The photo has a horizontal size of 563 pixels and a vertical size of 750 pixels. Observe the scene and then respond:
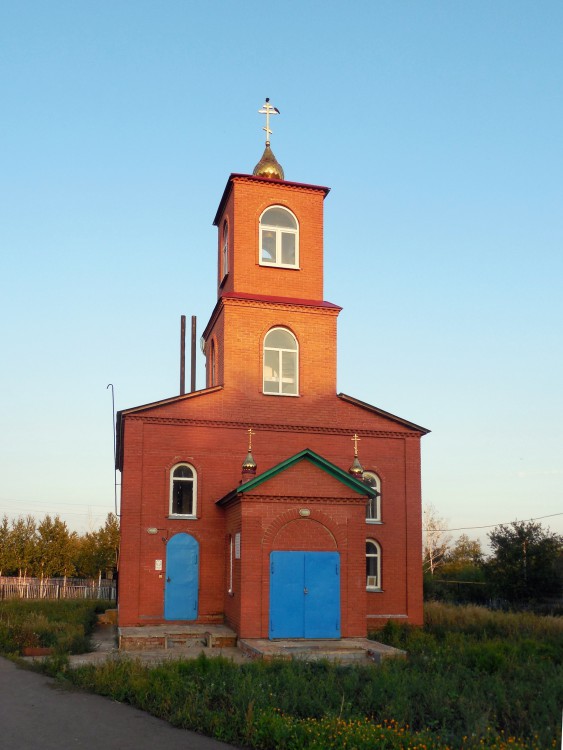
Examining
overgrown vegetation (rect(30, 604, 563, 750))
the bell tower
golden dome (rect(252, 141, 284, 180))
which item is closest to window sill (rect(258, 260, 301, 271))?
the bell tower

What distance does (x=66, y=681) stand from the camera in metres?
13.2

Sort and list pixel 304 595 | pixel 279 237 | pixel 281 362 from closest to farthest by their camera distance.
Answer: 1. pixel 304 595
2. pixel 281 362
3. pixel 279 237

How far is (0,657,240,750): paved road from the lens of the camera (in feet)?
31.7

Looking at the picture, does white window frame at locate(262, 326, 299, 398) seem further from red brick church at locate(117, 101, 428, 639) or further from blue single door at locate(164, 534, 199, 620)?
blue single door at locate(164, 534, 199, 620)

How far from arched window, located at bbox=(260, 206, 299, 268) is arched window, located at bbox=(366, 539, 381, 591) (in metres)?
8.37

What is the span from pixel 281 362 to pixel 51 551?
91.1ft

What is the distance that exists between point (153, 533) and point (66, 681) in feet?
23.4

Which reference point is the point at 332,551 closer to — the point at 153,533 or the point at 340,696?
the point at 153,533

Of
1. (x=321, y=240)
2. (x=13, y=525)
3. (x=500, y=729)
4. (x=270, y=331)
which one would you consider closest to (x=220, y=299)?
(x=270, y=331)

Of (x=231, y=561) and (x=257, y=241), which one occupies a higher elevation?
(x=257, y=241)

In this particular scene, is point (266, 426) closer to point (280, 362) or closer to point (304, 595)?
point (280, 362)

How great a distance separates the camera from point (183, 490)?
20.9 meters

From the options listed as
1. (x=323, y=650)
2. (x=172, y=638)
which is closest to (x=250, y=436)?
(x=172, y=638)

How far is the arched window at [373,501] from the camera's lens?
22.0 metres
